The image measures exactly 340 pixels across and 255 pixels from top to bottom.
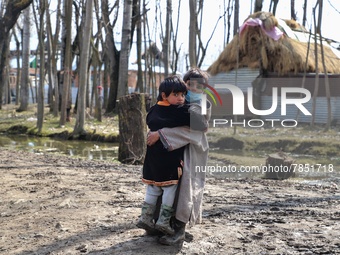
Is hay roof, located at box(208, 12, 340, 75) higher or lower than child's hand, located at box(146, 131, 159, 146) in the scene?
higher

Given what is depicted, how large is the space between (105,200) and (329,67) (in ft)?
67.5

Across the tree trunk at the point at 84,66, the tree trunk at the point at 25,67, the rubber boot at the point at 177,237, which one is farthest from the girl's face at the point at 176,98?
the tree trunk at the point at 25,67

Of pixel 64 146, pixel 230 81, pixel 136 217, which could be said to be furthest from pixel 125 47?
pixel 136 217

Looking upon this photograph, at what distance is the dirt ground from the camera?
455 centimetres

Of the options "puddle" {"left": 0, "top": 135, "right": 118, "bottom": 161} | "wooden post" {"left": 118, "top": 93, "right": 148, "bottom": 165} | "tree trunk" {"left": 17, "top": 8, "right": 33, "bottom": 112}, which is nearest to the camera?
"wooden post" {"left": 118, "top": 93, "right": 148, "bottom": 165}

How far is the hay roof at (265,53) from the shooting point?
23.5m

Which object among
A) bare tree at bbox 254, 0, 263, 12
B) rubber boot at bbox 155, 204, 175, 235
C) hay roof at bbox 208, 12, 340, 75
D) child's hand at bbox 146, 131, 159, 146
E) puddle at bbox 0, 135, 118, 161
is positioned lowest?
puddle at bbox 0, 135, 118, 161

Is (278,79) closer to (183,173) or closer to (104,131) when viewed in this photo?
(104,131)

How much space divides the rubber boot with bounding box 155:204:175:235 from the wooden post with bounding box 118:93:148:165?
6258 millimetres

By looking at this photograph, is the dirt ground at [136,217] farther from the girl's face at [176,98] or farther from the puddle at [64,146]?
the puddle at [64,146]

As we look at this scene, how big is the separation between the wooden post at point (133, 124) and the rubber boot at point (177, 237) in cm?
621

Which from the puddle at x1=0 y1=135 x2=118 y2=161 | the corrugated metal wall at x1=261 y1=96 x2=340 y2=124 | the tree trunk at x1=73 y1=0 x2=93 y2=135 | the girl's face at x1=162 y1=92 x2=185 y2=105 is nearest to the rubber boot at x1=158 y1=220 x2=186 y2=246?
the girl's face at x1=162 y1=92 x2=185 y2=105

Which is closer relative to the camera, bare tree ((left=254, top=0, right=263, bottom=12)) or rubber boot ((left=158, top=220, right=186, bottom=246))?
rubber boot ((left=158, top=220, right=186, bottom=246))

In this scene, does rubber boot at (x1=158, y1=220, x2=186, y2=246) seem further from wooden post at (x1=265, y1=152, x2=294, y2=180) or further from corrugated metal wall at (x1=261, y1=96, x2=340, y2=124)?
corrugated metal wall at (x1=261, y1=96, x2=340, y2=124)
